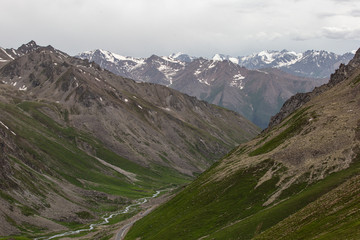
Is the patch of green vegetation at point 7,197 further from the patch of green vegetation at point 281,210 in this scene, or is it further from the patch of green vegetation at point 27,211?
the patch of green vegetation at point 281,210

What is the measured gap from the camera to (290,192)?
283 ft

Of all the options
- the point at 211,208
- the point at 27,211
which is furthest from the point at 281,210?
the point at 27,211

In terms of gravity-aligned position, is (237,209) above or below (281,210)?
below

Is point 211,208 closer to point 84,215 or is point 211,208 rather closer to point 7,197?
point 7,197

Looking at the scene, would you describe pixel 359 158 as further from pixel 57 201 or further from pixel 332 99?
pixel 57 201

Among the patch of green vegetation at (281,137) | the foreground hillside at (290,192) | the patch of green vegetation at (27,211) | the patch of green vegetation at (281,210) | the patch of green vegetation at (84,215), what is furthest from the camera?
the patch of green vegetation at (84,215)

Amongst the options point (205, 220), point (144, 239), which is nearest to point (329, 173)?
point (205, 220)

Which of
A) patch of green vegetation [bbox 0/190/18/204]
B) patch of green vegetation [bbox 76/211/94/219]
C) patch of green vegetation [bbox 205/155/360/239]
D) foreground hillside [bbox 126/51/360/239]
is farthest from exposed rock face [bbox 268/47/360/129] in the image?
patch of green vegetation [bbox 0/190/18/204]

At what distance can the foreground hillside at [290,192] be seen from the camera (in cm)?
6019

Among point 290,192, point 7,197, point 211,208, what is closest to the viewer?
point 290,192

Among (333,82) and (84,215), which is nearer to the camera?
(333,82)

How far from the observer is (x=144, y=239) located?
107m

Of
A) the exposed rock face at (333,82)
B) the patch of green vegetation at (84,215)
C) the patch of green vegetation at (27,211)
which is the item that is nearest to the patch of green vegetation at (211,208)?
the patch of green vegetation at (27,211)

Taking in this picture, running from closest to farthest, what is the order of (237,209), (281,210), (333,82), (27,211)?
(281,210) < (237,209) < (27,211) < (333,82)
